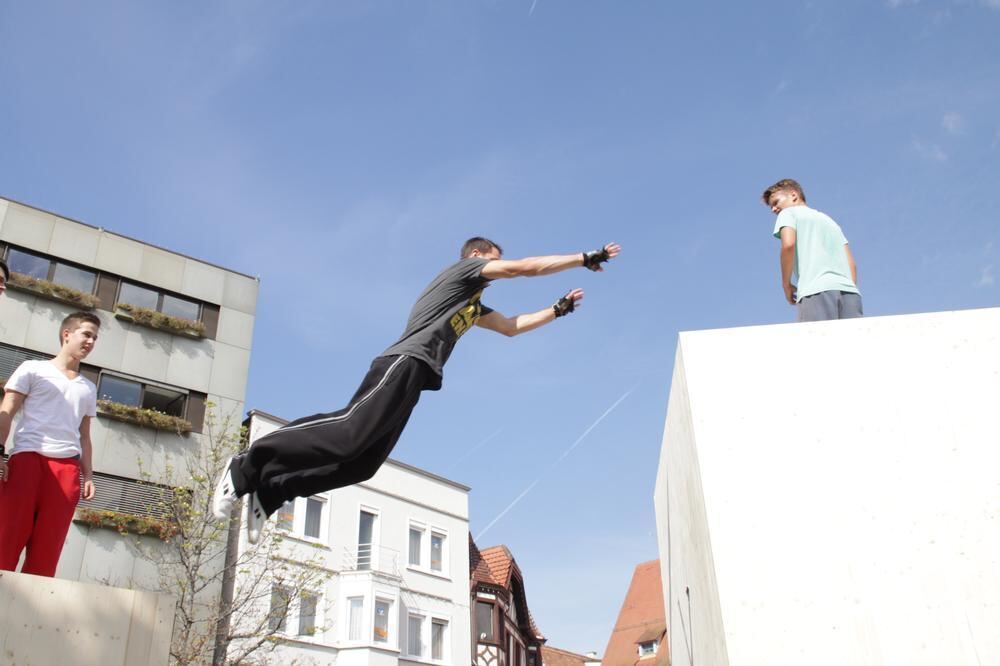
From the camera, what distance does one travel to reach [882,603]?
11.9ft

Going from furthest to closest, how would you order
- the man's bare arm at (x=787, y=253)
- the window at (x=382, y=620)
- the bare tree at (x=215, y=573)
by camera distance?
the window at (x=382, y=620), the bare tree at (x=215, y=573), the man's bare arm at (x=787, y=253)

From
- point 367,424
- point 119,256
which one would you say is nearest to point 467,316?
point 367,424

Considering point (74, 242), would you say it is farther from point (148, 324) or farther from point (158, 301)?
point (148, 324)

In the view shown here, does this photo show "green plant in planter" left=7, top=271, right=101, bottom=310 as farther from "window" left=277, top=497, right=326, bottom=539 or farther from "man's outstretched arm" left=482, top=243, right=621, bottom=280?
"man's outstretched arm" left=482, top=243, right=621, bottom=280

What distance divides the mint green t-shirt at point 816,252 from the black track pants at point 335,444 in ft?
8.45

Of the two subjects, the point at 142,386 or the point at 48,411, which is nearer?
the point at 48,411

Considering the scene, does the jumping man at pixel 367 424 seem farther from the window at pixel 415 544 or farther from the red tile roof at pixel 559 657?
the red tile roof at pixel 559 657

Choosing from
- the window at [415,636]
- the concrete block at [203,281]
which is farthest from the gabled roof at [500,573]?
the concrete block at [203,281]

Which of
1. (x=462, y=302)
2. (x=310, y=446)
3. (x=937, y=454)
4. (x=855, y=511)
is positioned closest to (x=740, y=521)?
(x=855, y=511)

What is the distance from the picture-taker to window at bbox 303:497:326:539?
24969mm

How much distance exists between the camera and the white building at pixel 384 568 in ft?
78.5

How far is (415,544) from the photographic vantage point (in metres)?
28.5

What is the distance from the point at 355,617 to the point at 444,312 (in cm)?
2252

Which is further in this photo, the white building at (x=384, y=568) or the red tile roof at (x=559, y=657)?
the red tile roof at (x=559, y=657)
